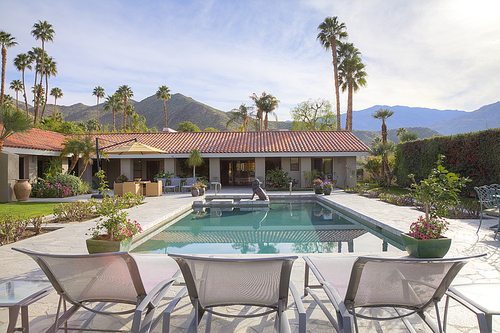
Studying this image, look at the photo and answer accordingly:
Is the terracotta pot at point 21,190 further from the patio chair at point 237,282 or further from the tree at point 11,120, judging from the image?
the patio chair at point 237,282

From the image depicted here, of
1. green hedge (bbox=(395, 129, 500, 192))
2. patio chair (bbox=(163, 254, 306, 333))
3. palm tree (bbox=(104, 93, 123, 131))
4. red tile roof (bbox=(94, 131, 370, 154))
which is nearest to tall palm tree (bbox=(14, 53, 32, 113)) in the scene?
palm tree (bbox=(104, 93, 123, 131))

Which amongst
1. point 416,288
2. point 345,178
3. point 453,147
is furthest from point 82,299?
point 345,178

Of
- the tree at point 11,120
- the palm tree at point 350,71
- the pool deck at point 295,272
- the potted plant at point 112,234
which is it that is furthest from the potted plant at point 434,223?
the palm tree at point 350,71

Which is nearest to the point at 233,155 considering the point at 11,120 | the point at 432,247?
the point at 11,120

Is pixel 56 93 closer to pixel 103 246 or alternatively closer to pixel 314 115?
pixel 314 115

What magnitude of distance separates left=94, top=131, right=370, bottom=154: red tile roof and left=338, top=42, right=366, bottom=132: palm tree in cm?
823

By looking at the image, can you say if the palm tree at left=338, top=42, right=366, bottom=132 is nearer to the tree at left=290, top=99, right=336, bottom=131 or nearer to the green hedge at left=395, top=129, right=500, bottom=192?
the green hedge at left=395, top=129, right=500, bottom=192

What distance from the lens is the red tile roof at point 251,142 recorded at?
64.3 ft

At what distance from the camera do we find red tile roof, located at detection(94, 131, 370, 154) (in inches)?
771

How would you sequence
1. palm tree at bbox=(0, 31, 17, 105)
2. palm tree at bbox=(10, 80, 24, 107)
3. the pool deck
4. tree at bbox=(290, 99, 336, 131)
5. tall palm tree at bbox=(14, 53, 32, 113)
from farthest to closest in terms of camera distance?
1. palm tree at bbox=(10, 80, 24, 107)
2. tree at bbox=(290, 99, 336, 131)
3. tall palm tree at bbox=(14, 53, 32, 113)
4. palm tree at bbox=(0, 31, 17, 105)
5. the pool deck

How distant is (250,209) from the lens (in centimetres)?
1250

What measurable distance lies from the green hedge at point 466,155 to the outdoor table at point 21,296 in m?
13.3

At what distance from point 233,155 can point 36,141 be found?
1168 centimetres

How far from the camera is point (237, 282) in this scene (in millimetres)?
2230
